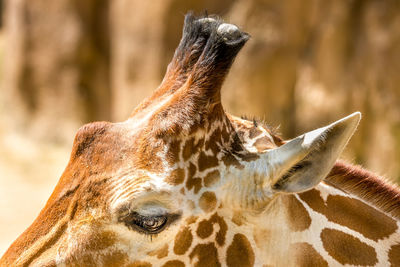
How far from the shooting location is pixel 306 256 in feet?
8.00

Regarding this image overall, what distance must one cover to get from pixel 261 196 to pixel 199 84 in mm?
556

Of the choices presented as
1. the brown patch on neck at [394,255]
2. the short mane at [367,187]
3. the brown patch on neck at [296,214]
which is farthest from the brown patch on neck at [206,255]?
the brown patch on neck at [394,255]

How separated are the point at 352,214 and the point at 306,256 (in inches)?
12.1

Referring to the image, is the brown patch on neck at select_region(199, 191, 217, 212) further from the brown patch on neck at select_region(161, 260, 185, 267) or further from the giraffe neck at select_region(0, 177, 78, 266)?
the giraffe neck at select_region(0, 177, 78, 266)

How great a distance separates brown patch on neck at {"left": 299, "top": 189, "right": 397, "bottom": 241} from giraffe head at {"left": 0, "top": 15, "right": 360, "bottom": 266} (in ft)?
0.83

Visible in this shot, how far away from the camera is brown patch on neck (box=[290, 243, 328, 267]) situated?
7.96 ft

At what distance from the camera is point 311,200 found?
100 inches

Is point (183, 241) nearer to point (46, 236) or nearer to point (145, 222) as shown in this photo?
point (145, 222)

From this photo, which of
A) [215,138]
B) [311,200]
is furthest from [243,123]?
[311,200]

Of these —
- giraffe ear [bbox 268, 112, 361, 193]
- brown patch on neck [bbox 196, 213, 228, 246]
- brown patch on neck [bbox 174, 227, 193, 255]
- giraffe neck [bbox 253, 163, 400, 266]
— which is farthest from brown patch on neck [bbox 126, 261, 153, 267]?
giraffe ear [bbox 268, 112, 361, 193]

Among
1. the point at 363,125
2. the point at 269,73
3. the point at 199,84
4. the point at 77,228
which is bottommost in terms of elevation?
the point at 77,228

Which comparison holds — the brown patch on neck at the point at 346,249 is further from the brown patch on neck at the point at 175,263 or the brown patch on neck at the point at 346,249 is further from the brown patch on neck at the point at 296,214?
the brown patch on neck at the point at 175,263

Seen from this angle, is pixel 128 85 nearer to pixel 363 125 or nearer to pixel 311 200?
pixel 363 125

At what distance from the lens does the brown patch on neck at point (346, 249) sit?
2.46 m
